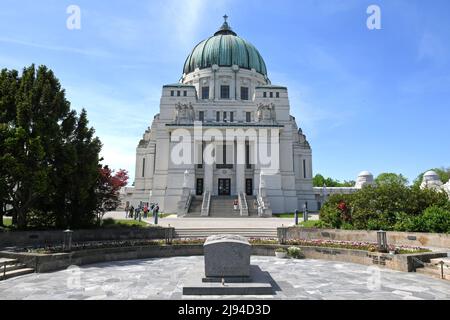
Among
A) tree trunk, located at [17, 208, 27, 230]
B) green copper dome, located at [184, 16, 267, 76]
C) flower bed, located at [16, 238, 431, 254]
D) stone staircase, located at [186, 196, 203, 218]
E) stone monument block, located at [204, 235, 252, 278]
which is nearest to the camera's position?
stone monument block, located at [204, 235, 252, 278]

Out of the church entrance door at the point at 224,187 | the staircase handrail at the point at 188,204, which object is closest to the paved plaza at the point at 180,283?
the staircase handrail at the point at 188,204

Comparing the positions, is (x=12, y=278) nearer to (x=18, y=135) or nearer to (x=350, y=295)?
(x=18, y=135)

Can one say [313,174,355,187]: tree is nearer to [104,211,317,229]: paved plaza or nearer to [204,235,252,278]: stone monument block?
[104,211,317,229]: paved plaza

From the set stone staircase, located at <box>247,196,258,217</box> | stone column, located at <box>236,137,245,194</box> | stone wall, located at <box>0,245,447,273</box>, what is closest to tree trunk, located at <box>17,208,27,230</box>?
stone wall, located at <box>0,245,447,273</box>

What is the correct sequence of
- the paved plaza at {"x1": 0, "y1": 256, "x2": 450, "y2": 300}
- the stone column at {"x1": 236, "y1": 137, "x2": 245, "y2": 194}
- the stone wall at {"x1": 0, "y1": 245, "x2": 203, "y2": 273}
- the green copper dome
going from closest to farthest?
the paved plaza at {"x1": 0, "y1": 256, "x2": 450, "y2": 300}, the stone wall at {"x1": 0, "y1": 245, "x2": 203, "y2": 273}, the stone column at {"x1": 236, "y1": 137, "x2": 245, "y2": 194}, the green copper dome

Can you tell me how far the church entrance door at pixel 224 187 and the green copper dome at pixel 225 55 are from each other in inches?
942

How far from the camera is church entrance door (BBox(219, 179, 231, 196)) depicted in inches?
1881

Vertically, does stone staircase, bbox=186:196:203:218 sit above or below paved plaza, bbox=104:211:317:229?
above

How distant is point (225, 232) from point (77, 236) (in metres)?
10.0

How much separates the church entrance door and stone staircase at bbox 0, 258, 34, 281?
117 ft

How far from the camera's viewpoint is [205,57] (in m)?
61.7

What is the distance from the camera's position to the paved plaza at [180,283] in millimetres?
9148

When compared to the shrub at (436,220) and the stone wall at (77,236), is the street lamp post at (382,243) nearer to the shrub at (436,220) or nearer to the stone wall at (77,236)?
the shrub at (436,220)

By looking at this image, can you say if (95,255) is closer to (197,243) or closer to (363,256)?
(197,243)
